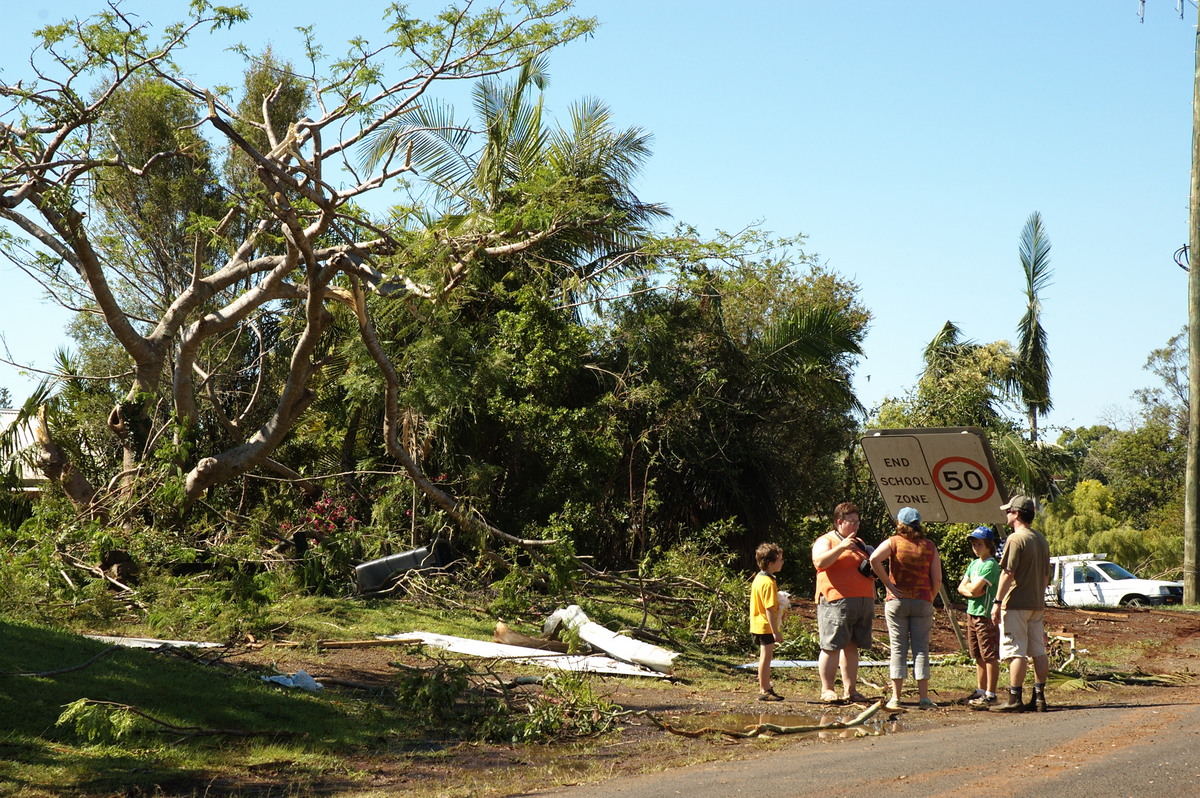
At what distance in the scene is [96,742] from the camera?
589 cm

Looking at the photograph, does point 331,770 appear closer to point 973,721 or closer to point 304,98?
point 973,721

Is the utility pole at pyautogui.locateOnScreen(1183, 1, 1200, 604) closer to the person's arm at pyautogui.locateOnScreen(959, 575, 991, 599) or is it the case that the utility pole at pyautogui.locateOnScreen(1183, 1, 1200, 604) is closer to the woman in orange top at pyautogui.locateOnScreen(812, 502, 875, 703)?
the person's arm at pyautogui.locateOnScreen(959, 575, 991, 599)

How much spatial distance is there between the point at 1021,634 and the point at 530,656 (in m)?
4.10

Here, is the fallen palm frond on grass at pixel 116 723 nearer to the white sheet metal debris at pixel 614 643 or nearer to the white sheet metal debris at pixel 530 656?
the white sheet metal debris at pixel 530 656

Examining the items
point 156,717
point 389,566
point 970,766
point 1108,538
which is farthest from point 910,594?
point 1108,538

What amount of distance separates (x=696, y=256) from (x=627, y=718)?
26.2 feet

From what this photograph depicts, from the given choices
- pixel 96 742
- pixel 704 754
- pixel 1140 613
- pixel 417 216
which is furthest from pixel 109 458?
pixel 1140 613

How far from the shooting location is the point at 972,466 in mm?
9234

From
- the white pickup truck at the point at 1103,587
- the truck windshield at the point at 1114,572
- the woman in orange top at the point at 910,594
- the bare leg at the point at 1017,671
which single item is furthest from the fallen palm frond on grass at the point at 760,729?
the truck windshield at the point at 1114,572

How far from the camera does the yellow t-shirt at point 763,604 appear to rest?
844 cm

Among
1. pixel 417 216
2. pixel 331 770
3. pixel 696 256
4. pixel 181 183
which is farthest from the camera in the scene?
pixel 181 183

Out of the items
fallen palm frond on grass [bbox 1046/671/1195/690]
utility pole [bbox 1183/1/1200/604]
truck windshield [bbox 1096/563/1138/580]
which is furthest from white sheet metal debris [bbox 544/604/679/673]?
truck windshield [bbox 1096/563/1138/580]

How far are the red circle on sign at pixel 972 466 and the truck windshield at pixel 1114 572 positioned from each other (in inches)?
569

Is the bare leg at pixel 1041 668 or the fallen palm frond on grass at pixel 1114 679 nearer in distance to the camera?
the bare leg at pixel 1041 668
